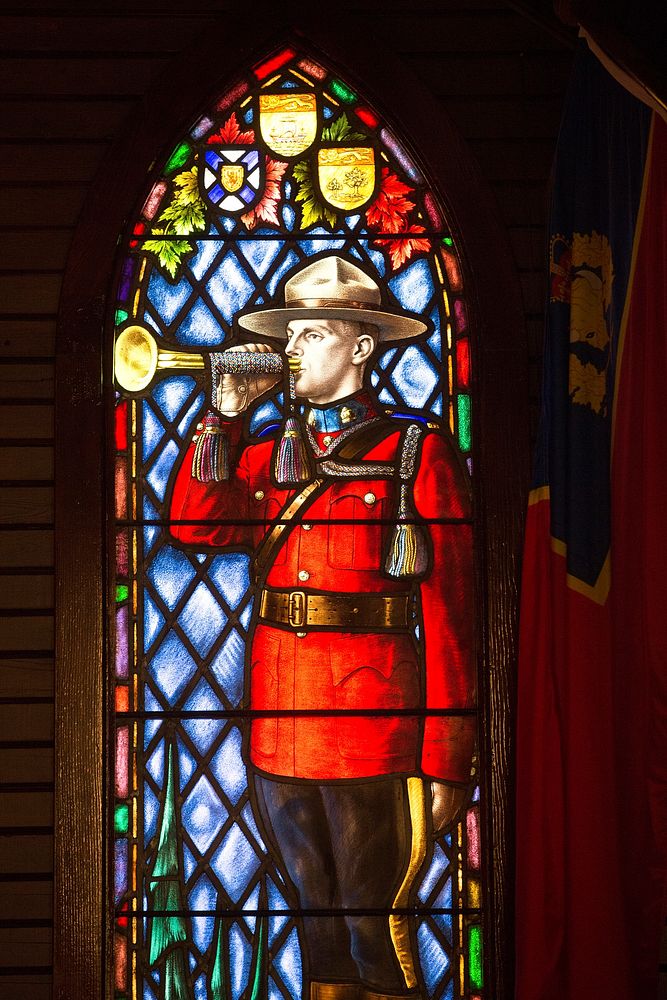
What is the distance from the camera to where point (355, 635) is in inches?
118

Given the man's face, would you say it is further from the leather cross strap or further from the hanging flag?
the hanging flag

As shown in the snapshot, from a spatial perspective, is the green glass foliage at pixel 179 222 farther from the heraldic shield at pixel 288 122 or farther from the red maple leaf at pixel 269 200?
the heraldic shield at pixel 288 122

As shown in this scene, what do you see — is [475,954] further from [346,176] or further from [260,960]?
[346,176]

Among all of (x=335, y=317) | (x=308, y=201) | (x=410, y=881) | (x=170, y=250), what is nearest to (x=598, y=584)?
(x=410, y=881)

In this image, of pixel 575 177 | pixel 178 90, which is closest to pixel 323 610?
pixel 575 177

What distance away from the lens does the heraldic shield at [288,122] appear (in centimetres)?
324

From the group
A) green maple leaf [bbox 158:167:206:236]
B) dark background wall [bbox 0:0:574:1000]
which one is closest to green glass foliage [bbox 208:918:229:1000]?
dark background wall [bbox 0:0:574:1000]

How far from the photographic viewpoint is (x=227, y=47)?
3.20m

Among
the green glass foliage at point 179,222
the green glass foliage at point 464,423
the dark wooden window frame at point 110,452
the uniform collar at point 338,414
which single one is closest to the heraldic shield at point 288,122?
the dark wooden window frame at point 110,452

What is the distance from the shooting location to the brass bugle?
10.2 feet

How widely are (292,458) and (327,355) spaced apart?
0.94 ft

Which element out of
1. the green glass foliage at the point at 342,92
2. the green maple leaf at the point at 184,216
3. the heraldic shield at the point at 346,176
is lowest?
the green maple leaf at the point at 184,216

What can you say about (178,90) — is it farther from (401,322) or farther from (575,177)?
(575,177)

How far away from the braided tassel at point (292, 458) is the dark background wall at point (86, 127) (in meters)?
0.57
